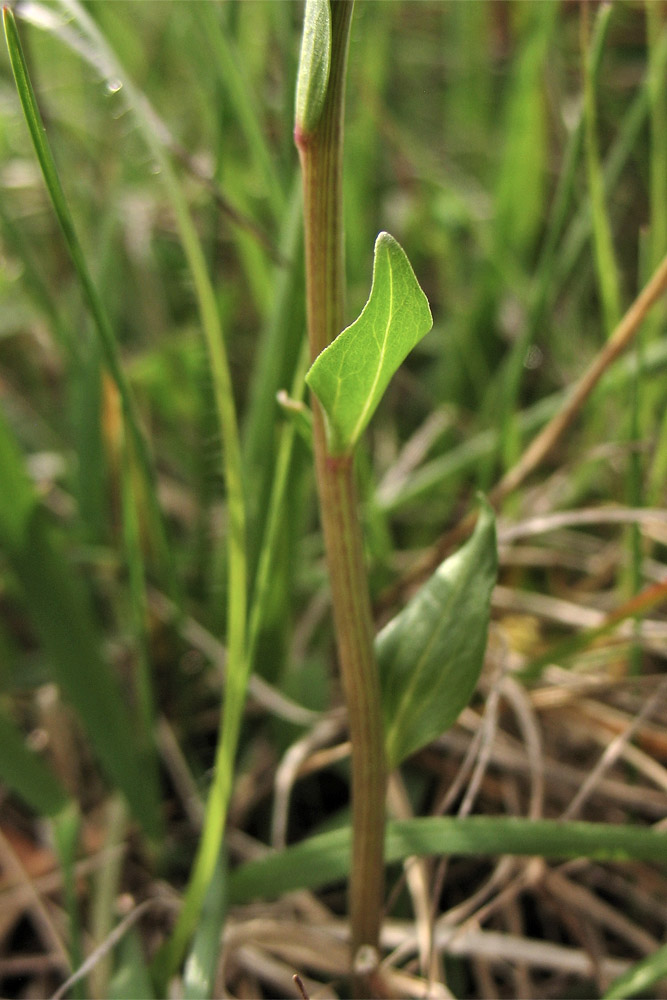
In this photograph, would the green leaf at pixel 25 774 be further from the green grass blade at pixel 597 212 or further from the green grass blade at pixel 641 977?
the green grass blade at pixel 597 212

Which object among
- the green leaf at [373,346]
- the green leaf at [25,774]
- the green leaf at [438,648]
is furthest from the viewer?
the green leaf at [25,774]

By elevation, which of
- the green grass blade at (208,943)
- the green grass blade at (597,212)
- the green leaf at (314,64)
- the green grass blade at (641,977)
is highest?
the green leaf at (314,64)

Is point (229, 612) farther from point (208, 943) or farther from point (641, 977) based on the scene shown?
point (641, 977)

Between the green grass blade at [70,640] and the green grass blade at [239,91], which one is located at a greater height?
the green grass blade at [239,91]

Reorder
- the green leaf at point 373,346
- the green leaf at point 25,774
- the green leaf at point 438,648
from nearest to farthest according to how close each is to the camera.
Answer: the green leaf at point 373,346, the green leaf at point 438,648, the green leaf at point 25,774

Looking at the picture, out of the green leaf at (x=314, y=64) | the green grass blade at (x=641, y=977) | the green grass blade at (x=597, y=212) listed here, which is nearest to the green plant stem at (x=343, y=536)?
the green leaf at (x=314, y=64)

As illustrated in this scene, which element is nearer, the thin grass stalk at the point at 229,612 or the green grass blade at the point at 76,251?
the green grass blade at the point at 76,251
